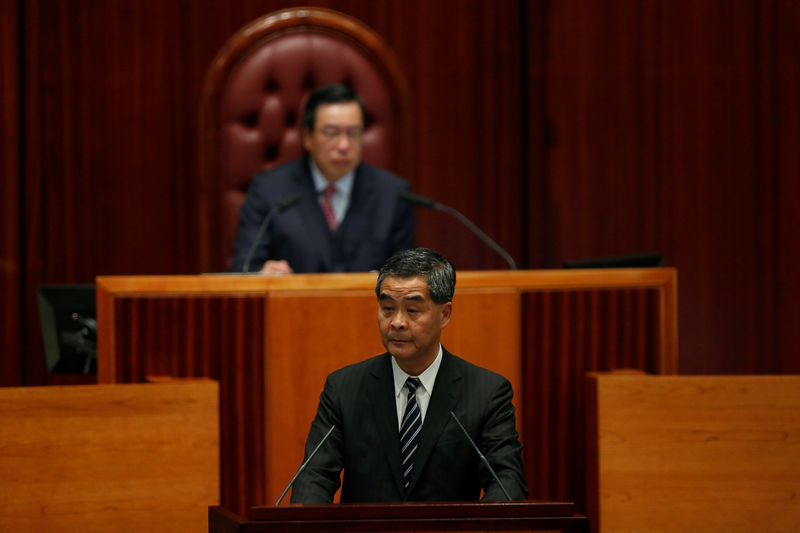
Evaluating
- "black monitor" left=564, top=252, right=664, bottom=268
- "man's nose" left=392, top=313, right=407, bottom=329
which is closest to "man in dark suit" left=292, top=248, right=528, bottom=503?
"man's nose" left=392, top=313, right=407, bottom=329

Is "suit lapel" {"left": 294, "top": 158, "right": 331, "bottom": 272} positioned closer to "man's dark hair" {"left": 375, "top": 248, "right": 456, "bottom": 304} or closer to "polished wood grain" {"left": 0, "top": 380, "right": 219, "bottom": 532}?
"polished wood grain" {"left": 0, "top": 380, "right": 219, "bottom": 532}

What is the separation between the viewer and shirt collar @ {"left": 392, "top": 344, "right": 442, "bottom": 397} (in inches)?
60.3

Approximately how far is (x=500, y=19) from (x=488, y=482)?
7.30 ft

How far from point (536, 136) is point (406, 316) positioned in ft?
6.53

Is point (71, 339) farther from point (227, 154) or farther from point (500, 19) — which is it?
point (500, 19)

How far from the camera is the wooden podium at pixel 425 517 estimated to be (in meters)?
1.25

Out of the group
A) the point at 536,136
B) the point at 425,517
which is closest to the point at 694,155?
the point at 536,136

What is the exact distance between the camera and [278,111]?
2992mm

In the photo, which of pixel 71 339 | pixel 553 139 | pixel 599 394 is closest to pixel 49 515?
pixel 71 339

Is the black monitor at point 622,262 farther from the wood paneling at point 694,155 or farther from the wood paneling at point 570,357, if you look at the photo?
the wood paneling at point 694,155

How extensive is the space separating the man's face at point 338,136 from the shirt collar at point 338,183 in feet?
0.13

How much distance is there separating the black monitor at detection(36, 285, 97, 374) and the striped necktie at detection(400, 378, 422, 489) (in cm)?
89

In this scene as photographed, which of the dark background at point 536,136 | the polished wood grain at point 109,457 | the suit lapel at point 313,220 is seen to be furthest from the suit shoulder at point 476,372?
the dark background at point 536,136

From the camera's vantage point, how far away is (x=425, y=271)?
150 cm
